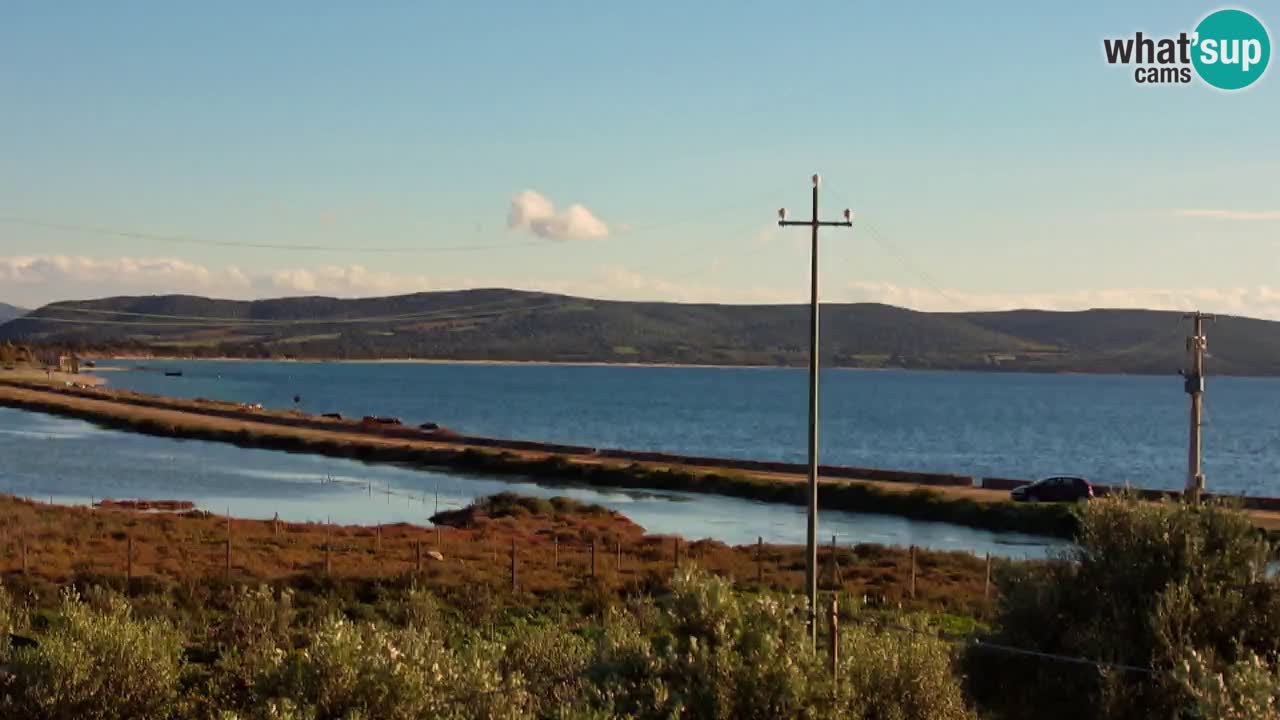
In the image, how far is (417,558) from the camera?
1563 inches

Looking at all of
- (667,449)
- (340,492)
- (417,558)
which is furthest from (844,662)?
(667,449)

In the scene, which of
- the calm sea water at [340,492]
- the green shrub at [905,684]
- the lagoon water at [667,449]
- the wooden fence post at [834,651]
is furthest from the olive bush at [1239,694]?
the lagoon water at [667,449]

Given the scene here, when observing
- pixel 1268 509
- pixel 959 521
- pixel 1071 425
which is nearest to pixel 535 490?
pixel 959 521

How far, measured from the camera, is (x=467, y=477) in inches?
3629

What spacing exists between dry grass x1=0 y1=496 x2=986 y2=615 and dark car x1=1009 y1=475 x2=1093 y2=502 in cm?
2233

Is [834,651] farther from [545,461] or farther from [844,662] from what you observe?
[545,461]

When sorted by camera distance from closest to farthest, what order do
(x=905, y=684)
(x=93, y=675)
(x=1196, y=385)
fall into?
(x=905, y=684), (x=93, y=675), (x=1196, y=385)

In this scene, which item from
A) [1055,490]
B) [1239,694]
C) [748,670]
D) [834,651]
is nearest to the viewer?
[1239,694]

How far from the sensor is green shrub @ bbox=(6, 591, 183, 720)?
60.4 ft

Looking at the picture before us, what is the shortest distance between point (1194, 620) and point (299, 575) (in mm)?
26331

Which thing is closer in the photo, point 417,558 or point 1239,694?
point 1239,694

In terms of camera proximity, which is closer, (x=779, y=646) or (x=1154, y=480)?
(x=779, y=646)

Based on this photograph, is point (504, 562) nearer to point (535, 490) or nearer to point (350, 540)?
point (350, 540)

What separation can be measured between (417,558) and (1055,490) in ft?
142
